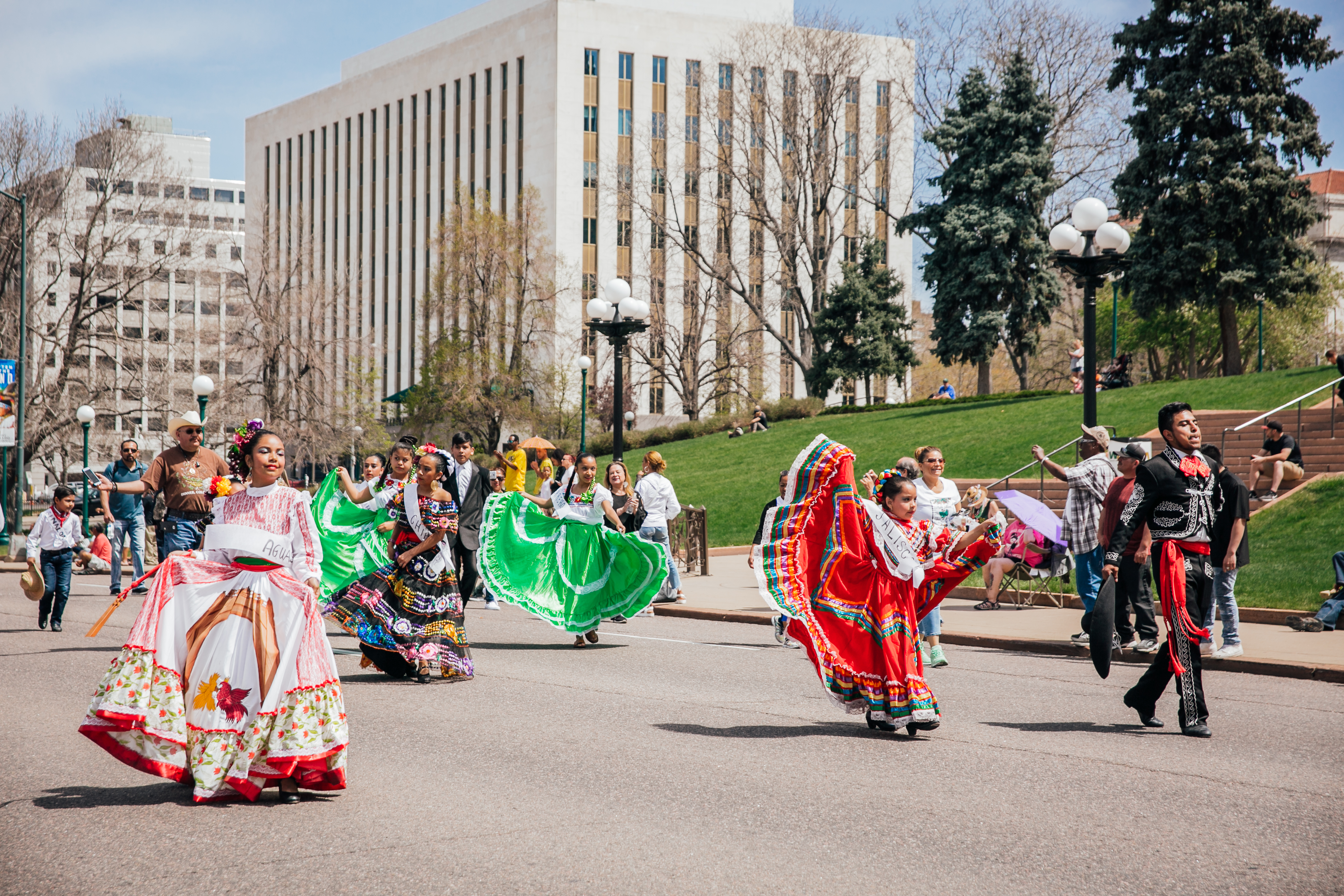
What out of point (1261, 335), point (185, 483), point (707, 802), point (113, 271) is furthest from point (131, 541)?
point (1261, 335)

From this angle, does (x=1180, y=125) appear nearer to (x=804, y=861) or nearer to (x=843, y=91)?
(x=843, y=91)

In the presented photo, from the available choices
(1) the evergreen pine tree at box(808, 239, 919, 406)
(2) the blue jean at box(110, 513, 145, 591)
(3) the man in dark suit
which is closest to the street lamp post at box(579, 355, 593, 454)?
(1) the evergreen pine tree at box(808, 239, 919, 406)

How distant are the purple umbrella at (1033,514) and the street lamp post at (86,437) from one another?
64.7ft

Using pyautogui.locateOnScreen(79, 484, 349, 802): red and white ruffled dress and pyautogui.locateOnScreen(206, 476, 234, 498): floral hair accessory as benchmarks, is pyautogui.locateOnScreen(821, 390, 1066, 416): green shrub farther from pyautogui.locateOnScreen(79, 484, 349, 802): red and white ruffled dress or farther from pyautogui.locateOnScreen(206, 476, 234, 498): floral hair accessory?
pyautogui.locateOnScreen(79, 484, 349, 802): red and white ruffled dress

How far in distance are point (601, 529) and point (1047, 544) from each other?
615 centimetres

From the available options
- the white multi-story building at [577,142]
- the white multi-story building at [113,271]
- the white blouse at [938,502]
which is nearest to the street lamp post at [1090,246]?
the white blouse at [938,502]

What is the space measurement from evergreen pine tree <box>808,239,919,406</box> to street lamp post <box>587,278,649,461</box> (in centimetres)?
3280

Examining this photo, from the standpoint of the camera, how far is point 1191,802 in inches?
239

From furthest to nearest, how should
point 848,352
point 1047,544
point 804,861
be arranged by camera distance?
point 848,352, point 1047,544, point 804,861

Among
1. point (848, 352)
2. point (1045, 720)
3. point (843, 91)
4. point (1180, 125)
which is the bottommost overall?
point (1045, 720)

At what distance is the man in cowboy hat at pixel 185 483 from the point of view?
12.4m

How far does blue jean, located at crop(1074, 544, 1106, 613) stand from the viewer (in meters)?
12.8

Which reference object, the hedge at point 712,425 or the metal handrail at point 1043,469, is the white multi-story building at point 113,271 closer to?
the hedge at point 712,425

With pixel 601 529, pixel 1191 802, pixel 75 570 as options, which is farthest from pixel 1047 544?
pixel 75 570
